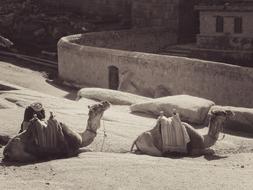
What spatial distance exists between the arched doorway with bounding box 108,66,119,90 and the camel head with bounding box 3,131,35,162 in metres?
10.9

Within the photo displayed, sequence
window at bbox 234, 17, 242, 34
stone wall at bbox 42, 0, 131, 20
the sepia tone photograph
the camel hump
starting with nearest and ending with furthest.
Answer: the sepia tone photograph < the camel hump < window at bbox 234, 17, 242, 34 < stone wall at bbox 42, 0, 131, 20

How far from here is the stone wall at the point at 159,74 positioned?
1669cm

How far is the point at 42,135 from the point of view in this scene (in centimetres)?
954

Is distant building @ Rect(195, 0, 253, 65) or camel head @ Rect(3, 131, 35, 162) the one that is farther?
distant building @ Rect(195, 0, 253, 65)

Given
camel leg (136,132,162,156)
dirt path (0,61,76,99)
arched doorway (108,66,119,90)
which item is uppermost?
camel leg (136,132,162,156)

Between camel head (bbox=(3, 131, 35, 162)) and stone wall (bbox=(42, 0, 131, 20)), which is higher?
stone wall (bbox=(42, 0, 131, 20))

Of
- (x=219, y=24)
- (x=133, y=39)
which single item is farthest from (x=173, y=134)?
(x=133, y=39)

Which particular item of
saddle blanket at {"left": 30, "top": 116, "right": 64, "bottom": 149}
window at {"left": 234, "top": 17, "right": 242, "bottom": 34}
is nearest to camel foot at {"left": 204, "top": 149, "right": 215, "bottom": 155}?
saddle blanket at {"left": 30, "top": 116, "right": 64, "bottom": 149}

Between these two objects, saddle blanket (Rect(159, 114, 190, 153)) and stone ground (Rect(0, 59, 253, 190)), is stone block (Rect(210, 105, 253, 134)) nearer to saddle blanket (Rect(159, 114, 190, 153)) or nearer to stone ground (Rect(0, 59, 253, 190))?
stone ground (Rect(0, 59, 253, 190))

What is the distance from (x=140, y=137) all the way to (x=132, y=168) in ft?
4.40

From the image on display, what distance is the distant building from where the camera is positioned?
78.7ft

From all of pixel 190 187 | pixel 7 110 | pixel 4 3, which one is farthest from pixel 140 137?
pixel 4 3

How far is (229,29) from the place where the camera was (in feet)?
80.0

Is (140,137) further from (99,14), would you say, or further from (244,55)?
(99,14)
